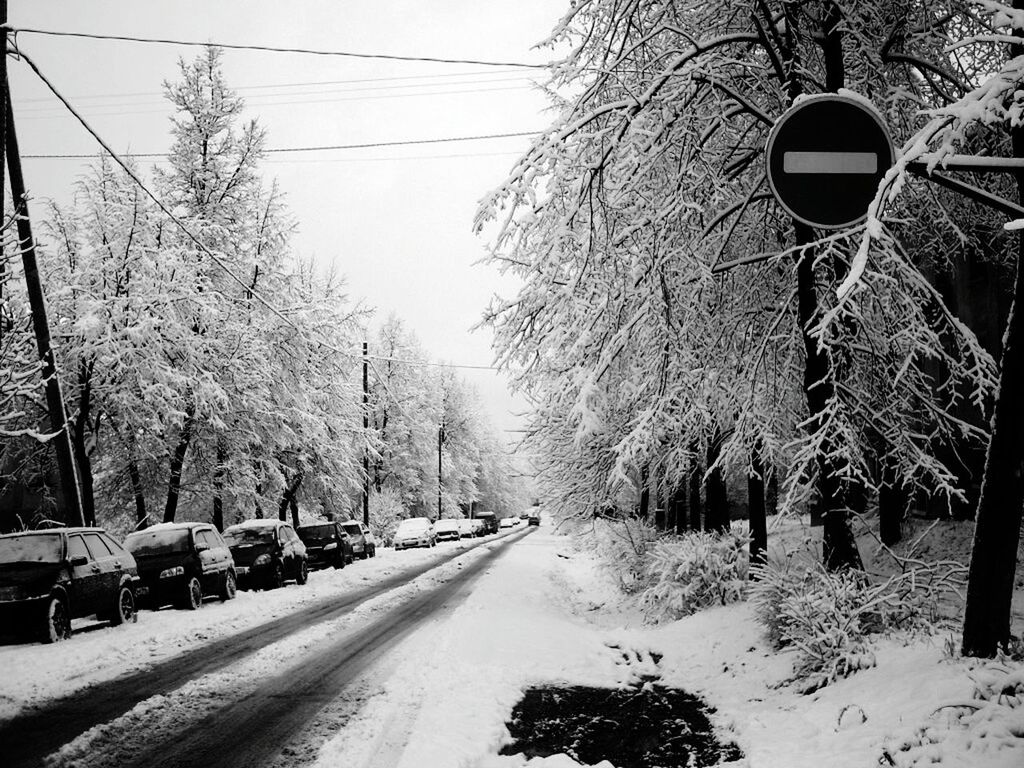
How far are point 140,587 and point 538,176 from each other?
11212 mm

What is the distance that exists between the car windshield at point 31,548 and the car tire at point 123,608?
1.48 m

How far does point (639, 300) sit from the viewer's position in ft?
25.4

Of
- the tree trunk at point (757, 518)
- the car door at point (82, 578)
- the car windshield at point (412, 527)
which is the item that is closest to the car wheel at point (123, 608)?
the car door at point (82, 578)

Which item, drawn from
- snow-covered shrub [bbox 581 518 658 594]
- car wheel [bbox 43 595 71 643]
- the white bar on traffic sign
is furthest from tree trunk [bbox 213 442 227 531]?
the white bar on traffic sign

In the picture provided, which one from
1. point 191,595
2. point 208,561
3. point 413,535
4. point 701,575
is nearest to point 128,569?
point 191,595

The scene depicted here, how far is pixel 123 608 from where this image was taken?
1262 centimetres

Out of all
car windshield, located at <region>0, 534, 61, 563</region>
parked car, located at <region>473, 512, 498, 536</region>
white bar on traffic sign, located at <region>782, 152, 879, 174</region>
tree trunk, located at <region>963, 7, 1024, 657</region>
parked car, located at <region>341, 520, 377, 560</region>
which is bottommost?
parked car, located at <region>473, 512, 498, 536</region>

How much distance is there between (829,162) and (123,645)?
10995mm

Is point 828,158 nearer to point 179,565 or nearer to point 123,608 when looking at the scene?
point 123,608

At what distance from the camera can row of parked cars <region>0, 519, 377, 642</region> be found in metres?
10.5

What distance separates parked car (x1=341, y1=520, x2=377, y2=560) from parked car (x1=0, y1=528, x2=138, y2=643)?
16.8 meters

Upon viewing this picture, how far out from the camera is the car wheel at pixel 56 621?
1048cm

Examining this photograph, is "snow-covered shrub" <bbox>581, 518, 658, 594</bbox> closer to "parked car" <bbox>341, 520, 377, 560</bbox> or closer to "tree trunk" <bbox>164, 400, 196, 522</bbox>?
"tree trunk" <bbox>164, 400, 196, 522</bbox>

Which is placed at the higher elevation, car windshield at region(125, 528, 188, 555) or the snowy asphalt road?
car windshield at region(125, 528, 188, 555)
